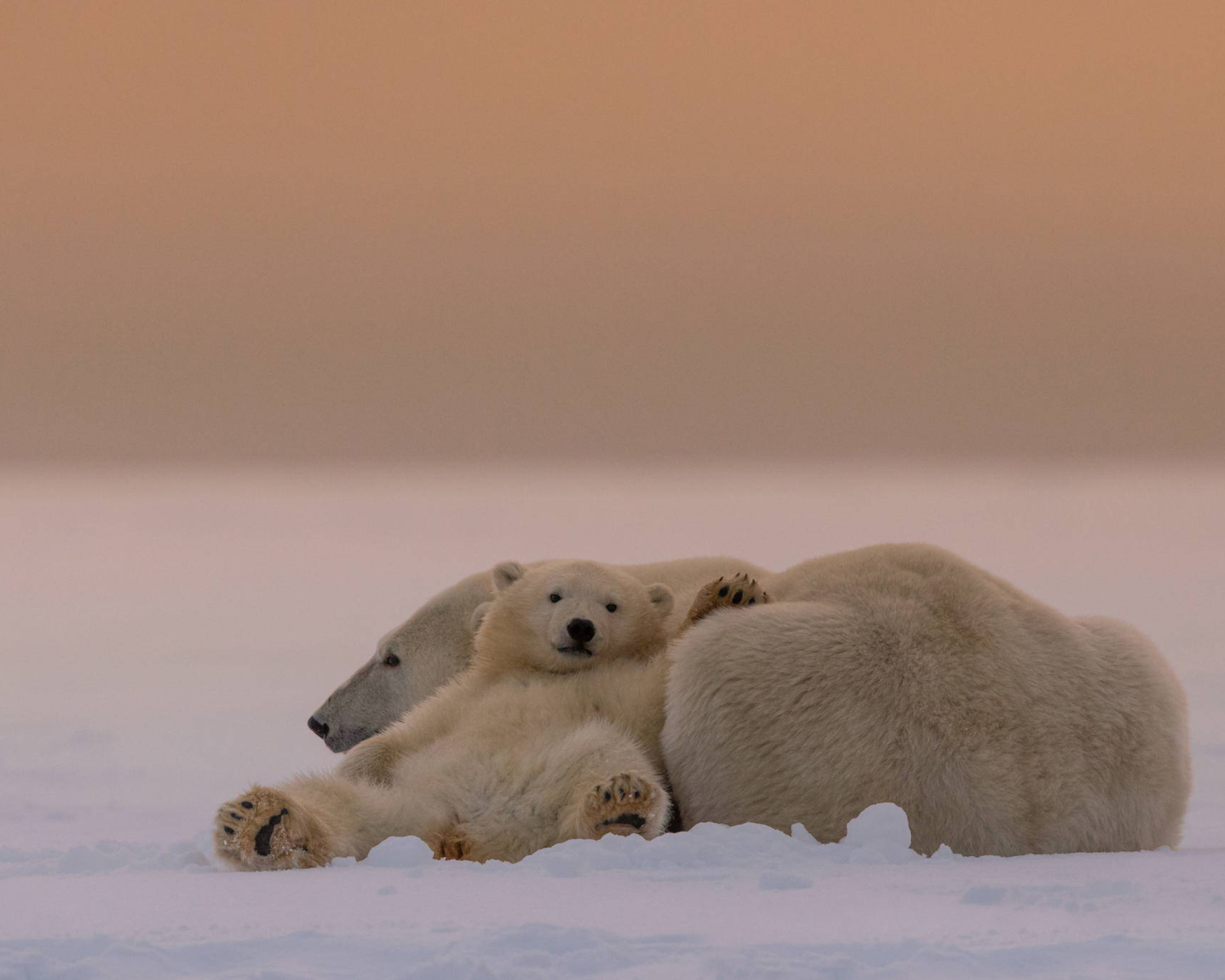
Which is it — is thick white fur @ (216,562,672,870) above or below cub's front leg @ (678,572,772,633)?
below

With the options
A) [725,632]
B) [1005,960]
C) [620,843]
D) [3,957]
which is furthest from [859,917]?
[3,957]

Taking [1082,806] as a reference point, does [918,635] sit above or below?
above

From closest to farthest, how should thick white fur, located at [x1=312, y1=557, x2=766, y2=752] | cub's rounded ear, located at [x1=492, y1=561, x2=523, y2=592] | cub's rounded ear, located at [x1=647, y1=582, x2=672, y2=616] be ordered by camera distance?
cub's rounded ear, located at [x1=647, y1=582, x2=672, y2=616], cub's rounded ear, located at [x1=492, y1=561, x2=523, y2=592], thick white fur, located at [x1=312, y1=557, x2=766, y2=752]

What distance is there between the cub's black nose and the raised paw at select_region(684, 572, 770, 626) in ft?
1.11

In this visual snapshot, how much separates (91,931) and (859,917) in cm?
154

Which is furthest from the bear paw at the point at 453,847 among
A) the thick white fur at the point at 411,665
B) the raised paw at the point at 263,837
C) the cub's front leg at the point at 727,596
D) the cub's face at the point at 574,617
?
the thick white fur at the point at 411,665

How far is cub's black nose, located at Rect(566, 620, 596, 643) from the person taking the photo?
4902mm

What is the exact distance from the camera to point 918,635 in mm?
4566

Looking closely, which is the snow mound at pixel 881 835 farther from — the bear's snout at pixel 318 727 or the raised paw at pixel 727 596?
the bear's snout at pixel 318 727

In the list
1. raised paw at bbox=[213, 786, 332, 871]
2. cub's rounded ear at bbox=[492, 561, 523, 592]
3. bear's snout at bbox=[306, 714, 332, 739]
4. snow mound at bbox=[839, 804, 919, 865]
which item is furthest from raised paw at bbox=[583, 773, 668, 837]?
bear's snout at bbox=[306, 714, 332, 739]

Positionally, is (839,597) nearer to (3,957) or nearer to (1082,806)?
(1082,806)

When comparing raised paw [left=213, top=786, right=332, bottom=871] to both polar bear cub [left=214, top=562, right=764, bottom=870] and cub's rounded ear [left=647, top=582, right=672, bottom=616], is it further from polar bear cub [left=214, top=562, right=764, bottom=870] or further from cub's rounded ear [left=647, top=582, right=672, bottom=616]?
cub's rounded ear [left=647, top=582, right=672, bottom=616]

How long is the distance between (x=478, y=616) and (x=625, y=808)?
5.30ft

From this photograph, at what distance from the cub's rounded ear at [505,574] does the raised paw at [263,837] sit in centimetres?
139
